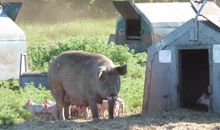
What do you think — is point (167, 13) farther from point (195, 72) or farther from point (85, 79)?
point (85, 79)

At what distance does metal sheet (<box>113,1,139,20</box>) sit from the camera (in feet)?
72.2

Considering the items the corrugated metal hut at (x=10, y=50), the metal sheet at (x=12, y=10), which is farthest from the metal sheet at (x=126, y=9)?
the corrugated metal hut at (x=10, y=50)

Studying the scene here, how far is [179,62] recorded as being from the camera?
1127cm

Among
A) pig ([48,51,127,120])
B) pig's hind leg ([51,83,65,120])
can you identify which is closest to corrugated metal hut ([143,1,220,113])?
pig ([48,51,127,120])

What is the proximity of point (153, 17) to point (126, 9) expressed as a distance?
6.40 feet

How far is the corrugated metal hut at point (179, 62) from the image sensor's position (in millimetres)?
10773

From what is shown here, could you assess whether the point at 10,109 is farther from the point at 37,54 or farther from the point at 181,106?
the point at 37,54

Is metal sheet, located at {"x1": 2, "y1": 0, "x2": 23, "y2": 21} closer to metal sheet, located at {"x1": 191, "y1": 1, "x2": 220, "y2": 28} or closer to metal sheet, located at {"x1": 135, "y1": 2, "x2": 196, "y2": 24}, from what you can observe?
metal sheet, located at {"x1": 135, "y1": 2, "x2": 196, "y2": 24}

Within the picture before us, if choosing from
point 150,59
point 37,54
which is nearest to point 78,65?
point 150,59

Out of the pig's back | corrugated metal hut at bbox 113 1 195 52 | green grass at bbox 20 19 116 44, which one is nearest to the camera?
the pig's back

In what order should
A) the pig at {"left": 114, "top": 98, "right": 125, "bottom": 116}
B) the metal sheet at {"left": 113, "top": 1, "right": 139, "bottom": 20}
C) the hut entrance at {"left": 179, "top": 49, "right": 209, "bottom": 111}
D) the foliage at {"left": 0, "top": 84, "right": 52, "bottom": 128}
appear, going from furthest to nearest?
the metal sheet at {"left": 113, "top": 1, "right": 139, "bottom": 20}, the hut entrance at {"left": 179, "top": 49, "right": 209, "bottom": 111}, the pig at {"left": 114, "top": 98, "right": 125, "bottom": 116}, the foliage at {"left": 0, "top": 84, "right": 52, "bottom": 128}

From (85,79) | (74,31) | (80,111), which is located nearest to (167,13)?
(80,111)

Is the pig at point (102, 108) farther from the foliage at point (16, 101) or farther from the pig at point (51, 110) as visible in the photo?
the foliage at point (16, 101)

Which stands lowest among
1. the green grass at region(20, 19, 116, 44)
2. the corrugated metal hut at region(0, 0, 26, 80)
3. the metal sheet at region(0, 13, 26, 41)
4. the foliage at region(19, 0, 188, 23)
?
the corrugated metal hut at region(0, 0, 26, 80)
